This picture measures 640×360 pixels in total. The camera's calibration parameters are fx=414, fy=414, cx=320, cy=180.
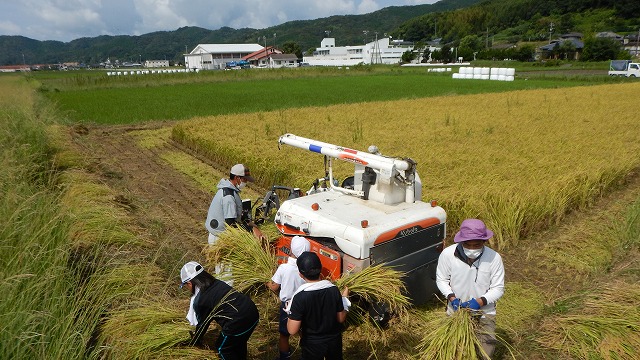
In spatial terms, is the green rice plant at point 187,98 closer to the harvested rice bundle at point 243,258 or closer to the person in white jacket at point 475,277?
the harvested rice bundle at point 243,258

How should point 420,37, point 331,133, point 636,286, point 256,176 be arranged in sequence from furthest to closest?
1. point 420,37
2. point 331,133
3. point 256,176
4. point 636,286

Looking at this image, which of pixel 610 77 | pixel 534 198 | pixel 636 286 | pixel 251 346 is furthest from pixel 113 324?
pixel 610 77

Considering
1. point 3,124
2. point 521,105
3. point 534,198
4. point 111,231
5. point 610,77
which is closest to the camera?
Answer: point 111,231

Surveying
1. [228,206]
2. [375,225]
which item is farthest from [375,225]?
[228,206]

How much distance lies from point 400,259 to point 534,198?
3813 mm

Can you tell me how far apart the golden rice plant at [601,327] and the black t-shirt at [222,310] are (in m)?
2.80

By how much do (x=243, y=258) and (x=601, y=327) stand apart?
3540 millimetres

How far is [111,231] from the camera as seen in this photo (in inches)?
222

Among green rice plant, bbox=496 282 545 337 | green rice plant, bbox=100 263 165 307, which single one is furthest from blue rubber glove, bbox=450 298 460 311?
green rice plant, bbox=100 263 165 307

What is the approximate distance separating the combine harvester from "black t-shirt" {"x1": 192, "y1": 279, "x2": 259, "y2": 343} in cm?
112

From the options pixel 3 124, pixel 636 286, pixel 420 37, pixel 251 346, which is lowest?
pixel 251 346

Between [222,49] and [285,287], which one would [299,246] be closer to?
[285,287]

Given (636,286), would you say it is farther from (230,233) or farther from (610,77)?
(610,77)

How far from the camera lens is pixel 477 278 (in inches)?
139
